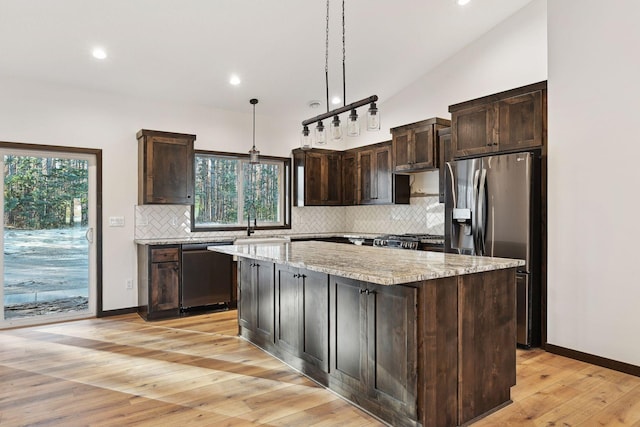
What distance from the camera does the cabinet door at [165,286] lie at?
15.7ft

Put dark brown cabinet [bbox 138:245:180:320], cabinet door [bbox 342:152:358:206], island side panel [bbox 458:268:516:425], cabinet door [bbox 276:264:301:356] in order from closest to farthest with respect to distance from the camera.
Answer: island side panel [bbox 458:268:516:425] < cabinet door [bbox 276:264:301:356] < dark brown cabinet [bbox 138:245:180:320] < cabinet door [bbox 342:152:358:206]

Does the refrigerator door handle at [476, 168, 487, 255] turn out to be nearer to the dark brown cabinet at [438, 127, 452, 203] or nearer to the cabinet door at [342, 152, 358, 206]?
the dark brown cabinet at [438, 127, 452, 203]

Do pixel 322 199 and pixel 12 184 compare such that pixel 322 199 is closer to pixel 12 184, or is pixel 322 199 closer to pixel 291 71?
pixel 291 71

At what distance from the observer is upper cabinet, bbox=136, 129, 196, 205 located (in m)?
4.95

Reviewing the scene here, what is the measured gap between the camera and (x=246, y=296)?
3969 mm

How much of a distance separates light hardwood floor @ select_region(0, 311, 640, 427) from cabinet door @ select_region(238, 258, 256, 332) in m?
0.21

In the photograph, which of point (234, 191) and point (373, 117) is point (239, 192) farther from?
point (373, 117)

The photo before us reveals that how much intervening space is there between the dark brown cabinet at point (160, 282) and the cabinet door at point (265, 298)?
1.59m

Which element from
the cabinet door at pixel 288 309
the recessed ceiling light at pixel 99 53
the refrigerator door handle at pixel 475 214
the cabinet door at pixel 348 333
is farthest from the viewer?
the recessed ceiling light at pixel 99 53

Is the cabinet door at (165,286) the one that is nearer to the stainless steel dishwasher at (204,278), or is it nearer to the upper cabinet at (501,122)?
the stainless steel dishwasher at (204,278)

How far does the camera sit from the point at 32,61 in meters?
4.25

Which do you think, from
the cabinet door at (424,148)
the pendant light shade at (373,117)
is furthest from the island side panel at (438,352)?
the cabinet door at (424,148)

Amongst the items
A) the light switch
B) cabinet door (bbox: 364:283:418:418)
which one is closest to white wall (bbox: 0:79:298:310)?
the light switch

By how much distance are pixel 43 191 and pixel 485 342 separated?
188 inches
